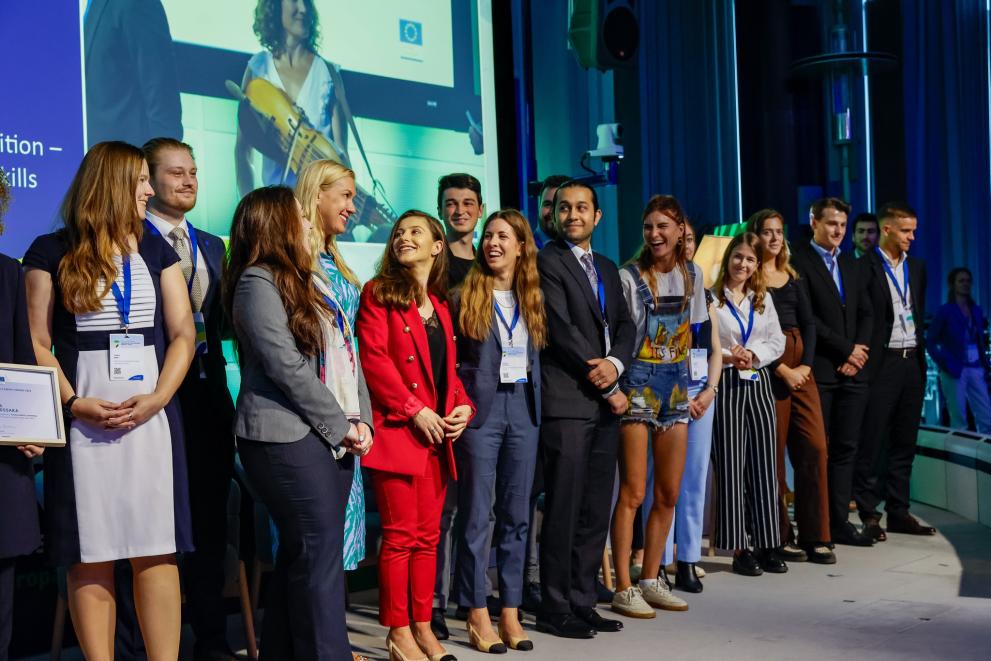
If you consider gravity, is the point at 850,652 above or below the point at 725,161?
below

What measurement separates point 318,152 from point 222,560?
2.27 meters

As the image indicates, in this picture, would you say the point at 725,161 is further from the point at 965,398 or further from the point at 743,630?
the point at 743,630

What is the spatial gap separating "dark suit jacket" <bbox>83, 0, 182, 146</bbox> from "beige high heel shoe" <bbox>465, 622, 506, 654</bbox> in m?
2.33

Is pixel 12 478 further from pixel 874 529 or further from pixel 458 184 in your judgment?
pixel 874 529

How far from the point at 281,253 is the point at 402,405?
0.69 metres

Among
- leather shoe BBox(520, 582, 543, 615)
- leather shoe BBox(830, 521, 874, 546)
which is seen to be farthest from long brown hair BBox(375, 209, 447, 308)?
leather shoe BBox(830, 521, 874, 546)

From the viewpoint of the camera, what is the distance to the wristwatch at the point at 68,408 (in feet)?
9.18

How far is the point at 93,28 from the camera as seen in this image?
4406 mm

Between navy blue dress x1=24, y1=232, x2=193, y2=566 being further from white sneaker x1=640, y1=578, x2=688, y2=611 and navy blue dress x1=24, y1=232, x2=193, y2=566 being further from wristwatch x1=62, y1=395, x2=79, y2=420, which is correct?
white sneaker x1=640, y1=578, x2=688, y2=611

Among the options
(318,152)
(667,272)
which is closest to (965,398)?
(667,272)

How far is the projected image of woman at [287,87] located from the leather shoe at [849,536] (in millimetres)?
2889

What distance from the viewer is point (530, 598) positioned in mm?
4199

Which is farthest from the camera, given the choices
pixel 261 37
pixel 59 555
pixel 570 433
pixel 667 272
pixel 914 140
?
pixel 914 140

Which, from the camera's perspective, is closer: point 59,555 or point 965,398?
point 59,555
